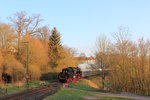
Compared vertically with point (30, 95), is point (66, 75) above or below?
above

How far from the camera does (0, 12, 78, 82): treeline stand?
36.3 meters

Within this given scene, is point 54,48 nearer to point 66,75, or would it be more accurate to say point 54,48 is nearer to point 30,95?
point 66,75

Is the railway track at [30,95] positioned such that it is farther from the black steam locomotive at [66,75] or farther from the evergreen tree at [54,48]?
the evergreen tree at [54,48]

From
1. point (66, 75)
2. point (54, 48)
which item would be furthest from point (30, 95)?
point (54, 48)

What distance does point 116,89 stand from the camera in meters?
34.4

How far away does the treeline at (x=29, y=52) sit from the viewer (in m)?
36.3

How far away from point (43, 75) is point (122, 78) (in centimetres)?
1934

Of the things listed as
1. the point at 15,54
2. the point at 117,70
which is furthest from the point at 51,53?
the point at 117,70

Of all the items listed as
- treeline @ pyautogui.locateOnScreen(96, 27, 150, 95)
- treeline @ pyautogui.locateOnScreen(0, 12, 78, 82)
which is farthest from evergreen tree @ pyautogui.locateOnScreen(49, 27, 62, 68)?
treeline @ pyautogui.locateOnScreen(96, 27, 150, 95)

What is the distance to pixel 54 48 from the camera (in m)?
51.1

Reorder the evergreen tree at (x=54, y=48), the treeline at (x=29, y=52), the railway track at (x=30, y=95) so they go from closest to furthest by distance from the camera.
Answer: the railway track at (x=30, y=95) → the treeline at (x=29, y=52) → the evergreen tree at (x=54, y=48)

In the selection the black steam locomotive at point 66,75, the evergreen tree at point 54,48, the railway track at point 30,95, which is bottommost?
the railway track at point 30,95

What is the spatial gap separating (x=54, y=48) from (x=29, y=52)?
10715mm

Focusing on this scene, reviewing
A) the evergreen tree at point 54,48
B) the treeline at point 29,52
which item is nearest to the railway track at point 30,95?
the treeline at point 29,52
